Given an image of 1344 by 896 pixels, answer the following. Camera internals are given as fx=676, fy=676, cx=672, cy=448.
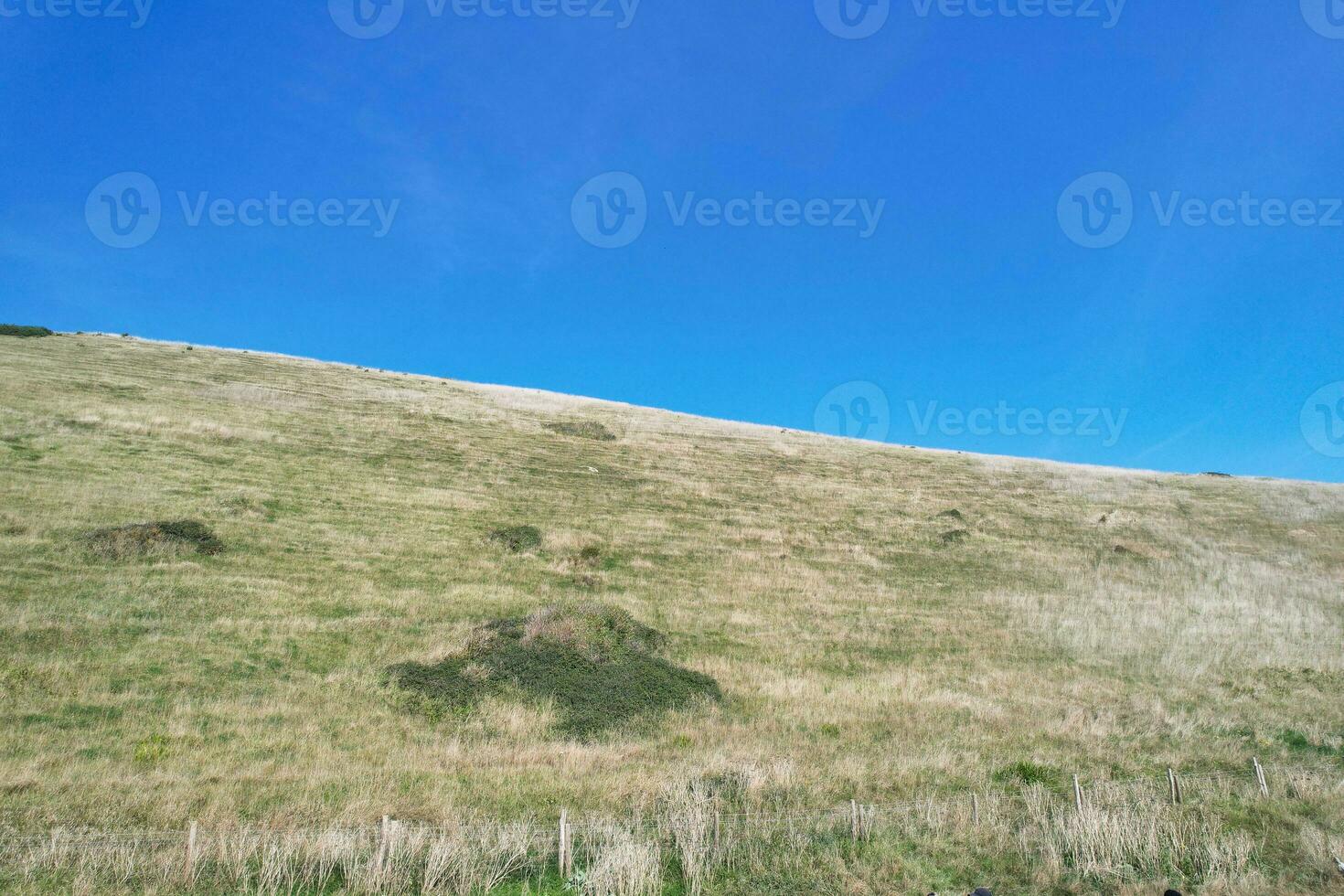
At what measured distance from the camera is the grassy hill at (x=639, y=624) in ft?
38.0

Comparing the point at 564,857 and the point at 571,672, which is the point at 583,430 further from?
the point at 564,857

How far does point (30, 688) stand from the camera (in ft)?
48.8

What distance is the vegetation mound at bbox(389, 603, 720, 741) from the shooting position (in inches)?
701

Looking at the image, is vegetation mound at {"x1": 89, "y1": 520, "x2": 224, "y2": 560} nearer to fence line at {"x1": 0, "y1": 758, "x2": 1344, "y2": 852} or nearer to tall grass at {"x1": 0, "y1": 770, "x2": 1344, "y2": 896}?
fence line at {"x1": 0, "y1": 758, "x2": 1344, "y2": 852}

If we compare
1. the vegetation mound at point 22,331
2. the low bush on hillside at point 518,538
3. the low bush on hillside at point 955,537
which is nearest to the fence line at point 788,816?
the low bush on hillside at point 518,538

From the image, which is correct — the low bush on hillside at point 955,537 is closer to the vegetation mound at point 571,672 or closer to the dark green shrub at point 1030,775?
the vegetation mound at point 571,672

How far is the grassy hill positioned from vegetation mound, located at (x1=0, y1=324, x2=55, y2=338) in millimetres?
9829

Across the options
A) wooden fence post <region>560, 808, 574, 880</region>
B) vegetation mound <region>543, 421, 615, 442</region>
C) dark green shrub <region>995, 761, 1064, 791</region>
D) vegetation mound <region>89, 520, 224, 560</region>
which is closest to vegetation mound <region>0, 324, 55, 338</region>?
vegetation mound <region>543, 421, 615, 442</region>

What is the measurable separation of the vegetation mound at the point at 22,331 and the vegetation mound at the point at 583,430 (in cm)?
4515

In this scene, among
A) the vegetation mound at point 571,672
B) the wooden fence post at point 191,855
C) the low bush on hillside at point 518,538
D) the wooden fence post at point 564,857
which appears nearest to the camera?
the wooden fence post at point 191,855

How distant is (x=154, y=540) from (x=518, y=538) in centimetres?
1330

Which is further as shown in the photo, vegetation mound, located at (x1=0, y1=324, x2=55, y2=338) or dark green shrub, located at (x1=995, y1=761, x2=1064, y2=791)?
vegetation mound, located at (x1=0, y1=324, x2=55, y2=338)

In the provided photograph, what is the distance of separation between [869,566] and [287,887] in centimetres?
2934

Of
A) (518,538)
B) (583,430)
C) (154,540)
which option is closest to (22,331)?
(583,430)
